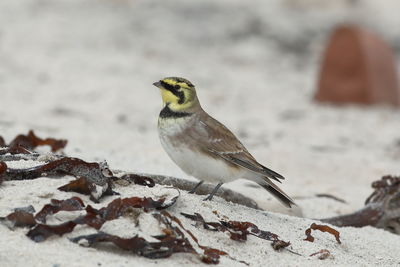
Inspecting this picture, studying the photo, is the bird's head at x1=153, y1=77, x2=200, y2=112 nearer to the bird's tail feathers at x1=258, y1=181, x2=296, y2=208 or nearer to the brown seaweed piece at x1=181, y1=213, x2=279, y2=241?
the bird's tail feathers at x1=258, y1=181, x2=296, y2=208

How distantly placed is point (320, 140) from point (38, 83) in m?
4.06

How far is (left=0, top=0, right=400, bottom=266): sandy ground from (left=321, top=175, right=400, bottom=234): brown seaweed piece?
0.25 meters

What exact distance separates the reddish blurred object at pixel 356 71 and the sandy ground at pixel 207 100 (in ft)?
1.14

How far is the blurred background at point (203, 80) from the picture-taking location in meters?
8.16

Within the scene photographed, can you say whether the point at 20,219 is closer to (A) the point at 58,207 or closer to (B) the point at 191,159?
(A) the point at 58,207

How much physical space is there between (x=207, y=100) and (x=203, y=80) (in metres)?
1.07

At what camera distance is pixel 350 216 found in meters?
5.73

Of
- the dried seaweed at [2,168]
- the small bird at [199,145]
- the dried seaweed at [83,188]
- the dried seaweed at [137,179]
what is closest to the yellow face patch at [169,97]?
the small bird at [199,145]

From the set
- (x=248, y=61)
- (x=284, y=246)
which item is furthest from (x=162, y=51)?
(x=284, y=246)

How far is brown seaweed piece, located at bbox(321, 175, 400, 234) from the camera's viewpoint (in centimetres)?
570

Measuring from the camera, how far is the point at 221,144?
4973 mm

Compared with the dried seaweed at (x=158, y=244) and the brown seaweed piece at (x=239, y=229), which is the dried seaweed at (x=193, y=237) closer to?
the dried seaweed at (x=158, y=244)

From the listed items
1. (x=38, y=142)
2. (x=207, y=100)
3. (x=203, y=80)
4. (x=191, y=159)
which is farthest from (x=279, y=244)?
(x=203, y=80)

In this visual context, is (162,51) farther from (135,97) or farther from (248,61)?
(135,97)
